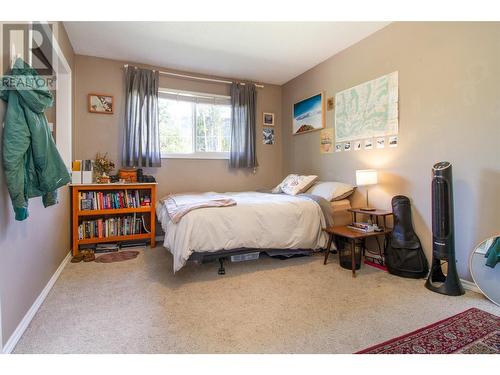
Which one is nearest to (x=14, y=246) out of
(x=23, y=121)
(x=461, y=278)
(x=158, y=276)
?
(x=23, y=121)

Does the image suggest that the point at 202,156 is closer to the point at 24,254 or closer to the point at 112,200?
the point at 112,200

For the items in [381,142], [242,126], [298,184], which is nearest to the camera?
[381,142]

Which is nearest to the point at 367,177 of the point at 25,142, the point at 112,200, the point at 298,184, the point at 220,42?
the point at 298,184

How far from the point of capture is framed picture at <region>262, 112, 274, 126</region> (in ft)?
14.5

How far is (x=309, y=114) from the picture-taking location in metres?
Answer: 3.83

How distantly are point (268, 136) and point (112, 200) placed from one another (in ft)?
8.33

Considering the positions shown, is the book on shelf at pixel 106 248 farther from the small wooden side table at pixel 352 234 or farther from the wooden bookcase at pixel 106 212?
the small wooden side table at pixel 352 234

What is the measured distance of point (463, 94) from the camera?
213 cm

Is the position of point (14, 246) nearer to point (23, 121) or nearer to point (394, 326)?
point (23, 121)

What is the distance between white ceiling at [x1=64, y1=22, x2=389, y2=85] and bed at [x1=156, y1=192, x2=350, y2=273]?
179 cm

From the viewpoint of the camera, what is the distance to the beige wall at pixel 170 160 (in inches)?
134

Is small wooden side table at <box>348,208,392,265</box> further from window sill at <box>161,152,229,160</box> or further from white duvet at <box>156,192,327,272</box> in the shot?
window sill at <box>161,152,229,160</box>
